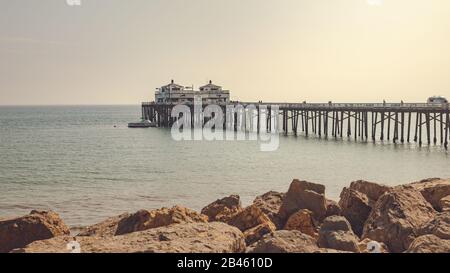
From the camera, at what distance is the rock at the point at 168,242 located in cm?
745

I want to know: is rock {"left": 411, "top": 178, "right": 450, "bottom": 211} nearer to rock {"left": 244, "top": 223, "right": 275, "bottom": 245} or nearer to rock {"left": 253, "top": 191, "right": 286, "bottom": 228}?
rock {"left": 253, "top": 191, "right": 286, "bottom": 228}

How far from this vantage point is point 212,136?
60.7m

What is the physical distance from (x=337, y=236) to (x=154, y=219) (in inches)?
152

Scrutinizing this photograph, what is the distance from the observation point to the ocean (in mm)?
22016

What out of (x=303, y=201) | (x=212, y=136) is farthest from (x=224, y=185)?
(x=212, y=136)

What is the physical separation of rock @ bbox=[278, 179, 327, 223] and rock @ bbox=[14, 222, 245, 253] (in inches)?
144

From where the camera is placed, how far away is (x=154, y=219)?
10227mm

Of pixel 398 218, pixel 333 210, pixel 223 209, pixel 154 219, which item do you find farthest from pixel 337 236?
pixel 223 209

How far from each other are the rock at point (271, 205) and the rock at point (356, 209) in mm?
1714

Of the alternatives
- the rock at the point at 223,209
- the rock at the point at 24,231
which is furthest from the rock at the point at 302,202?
the rock at the point at 24,231
